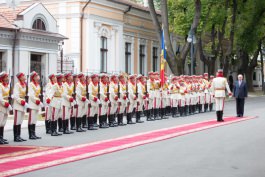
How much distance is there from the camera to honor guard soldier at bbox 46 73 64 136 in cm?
1608

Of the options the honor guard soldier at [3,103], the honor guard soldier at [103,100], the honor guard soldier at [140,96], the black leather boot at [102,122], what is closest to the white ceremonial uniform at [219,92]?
the honor guard soldier at [140,96]

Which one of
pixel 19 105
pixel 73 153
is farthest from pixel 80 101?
pixel 73 153

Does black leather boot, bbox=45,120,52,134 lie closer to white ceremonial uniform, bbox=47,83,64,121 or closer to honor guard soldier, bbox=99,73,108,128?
white ceremonial uniform, bbox=47,83,64,121

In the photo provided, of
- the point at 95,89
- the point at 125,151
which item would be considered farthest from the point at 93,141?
the point at 95,89

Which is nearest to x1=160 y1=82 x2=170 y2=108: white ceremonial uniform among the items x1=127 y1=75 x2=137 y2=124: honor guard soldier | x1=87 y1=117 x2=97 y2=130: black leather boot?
x1=127 y1=75 x2=137 y2=124: honor guard soldier

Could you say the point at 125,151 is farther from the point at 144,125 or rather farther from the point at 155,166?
the point at 144,125

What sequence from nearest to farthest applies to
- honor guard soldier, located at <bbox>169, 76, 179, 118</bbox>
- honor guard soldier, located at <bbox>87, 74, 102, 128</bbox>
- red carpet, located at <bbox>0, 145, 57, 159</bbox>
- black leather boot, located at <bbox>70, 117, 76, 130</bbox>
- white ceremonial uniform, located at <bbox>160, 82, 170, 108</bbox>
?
red carpet, located at <bbox>0, 145, 57, 159</bbox>, black leather boot, located at <bbox>70, 117, 76, 130</bbox>, honor guard soldier, located at <bbox>87, 74, 102, 128</bbox>, white ceremonial uniform, located at <bbox>160, 82, 170, 108</bbox>, honor guard soldier, located at <bbox>169, 76, 179, 118</bbox>

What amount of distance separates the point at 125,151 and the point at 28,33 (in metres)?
14.9

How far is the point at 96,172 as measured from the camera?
31.2 feet

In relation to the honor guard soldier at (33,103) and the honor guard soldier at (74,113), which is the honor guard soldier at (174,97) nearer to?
the honor guard soldier at (74,113)

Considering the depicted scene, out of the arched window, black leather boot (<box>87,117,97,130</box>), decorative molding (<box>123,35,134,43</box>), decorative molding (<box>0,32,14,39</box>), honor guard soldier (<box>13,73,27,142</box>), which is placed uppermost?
decorative molding (<box>123,35,134,43</box>)

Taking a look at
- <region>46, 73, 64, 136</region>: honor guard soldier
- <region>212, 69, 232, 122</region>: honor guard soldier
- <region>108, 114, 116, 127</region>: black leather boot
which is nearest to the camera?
<region>46, 73, 64, 136</region>: honor guard soldier

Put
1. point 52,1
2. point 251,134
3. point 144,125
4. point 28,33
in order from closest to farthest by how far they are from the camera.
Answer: point 251,134 → point 144,125 → point 28,33 → point 52,1

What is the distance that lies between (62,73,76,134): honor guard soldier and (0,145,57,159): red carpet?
338 centimetres
